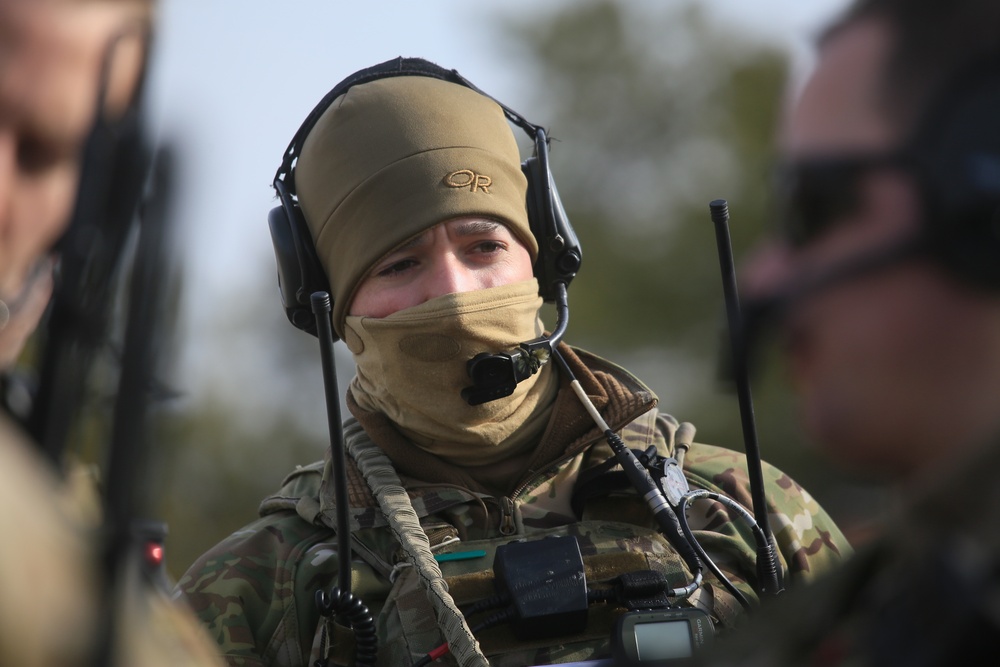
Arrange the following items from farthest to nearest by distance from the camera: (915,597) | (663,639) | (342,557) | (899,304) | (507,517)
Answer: (507,517)
(342,557)
(663,639)
(899,304)
(915,597)

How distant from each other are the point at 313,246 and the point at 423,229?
444 mm

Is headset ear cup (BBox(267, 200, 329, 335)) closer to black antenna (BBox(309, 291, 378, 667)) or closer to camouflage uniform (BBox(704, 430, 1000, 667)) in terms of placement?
black antenna (BBox(309, 291, 378, 667))

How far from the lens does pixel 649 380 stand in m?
23.8

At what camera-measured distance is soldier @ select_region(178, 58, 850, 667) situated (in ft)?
10.1

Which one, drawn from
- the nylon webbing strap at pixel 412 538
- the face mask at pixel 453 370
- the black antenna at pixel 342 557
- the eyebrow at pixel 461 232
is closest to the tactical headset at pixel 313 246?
the face mask at pixel 453 370

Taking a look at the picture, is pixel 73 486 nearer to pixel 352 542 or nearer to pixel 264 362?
pixel 352 542

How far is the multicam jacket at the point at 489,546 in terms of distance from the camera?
10.1 ft

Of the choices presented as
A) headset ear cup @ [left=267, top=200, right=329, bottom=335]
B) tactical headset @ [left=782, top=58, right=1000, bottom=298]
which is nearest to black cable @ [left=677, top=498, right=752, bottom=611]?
headset ear cup @ [left=267, top=200, right=329, bottom=335]

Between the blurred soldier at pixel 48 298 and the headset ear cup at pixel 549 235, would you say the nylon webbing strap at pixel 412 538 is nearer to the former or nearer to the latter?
the headset ear cup at pixel 549 235

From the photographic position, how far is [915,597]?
47.4 inches

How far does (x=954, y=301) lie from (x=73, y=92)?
1.15 m

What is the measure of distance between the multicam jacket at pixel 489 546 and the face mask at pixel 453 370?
0.34 feet

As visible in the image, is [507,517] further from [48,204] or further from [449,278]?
[48,204]

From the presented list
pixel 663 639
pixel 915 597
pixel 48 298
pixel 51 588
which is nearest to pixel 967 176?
pixel 915 597
